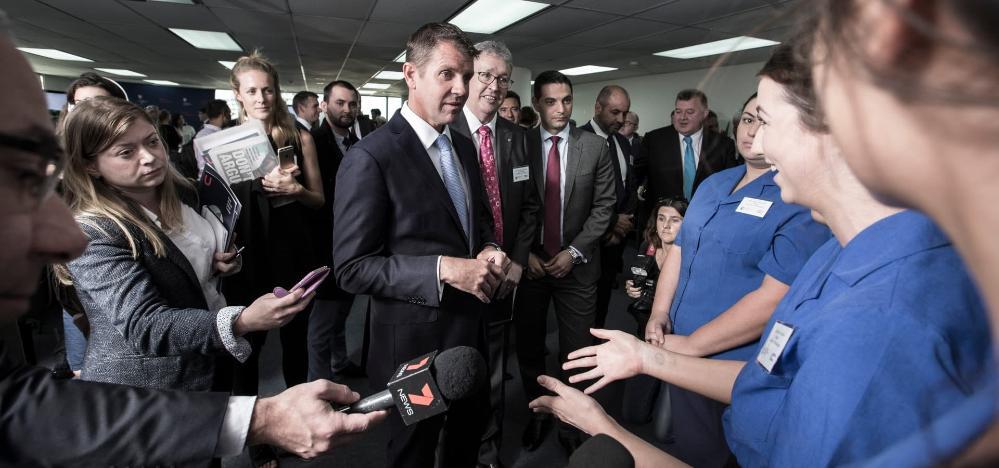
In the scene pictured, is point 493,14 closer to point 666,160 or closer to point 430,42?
point 666,160

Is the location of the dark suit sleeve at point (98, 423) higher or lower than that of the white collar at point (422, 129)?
lower

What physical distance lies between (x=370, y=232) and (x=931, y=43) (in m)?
1.39

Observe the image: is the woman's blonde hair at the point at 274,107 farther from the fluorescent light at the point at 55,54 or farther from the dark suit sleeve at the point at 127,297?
the fluorescent light at the point at 55,54

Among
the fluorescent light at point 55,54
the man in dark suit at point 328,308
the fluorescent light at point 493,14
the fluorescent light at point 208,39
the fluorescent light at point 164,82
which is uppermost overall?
the fluorescent light at point 164,82

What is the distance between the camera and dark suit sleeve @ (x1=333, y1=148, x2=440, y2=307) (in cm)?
147

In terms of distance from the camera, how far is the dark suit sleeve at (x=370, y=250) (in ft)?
4.83

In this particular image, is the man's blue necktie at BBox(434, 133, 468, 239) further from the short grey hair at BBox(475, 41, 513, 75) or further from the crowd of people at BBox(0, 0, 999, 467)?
the short grey hair at BBox(475, 41, 513, 75)

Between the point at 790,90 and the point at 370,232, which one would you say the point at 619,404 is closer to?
the point at 370,232

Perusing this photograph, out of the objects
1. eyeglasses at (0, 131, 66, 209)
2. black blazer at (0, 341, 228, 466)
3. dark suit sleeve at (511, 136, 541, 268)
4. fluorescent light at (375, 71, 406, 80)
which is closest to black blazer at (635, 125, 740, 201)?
dark suit sleeve at (511, 136, 541, 268)

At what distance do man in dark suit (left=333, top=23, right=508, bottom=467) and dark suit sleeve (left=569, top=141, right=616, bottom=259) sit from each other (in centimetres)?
98

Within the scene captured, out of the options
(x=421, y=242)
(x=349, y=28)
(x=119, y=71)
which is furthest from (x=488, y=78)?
(x=119, y=71)

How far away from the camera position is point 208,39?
24.6 ft

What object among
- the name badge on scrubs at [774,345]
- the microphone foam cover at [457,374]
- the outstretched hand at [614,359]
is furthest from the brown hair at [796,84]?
the microphone foam cover at [457,374]

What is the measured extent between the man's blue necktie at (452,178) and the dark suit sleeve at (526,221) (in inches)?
28.5
